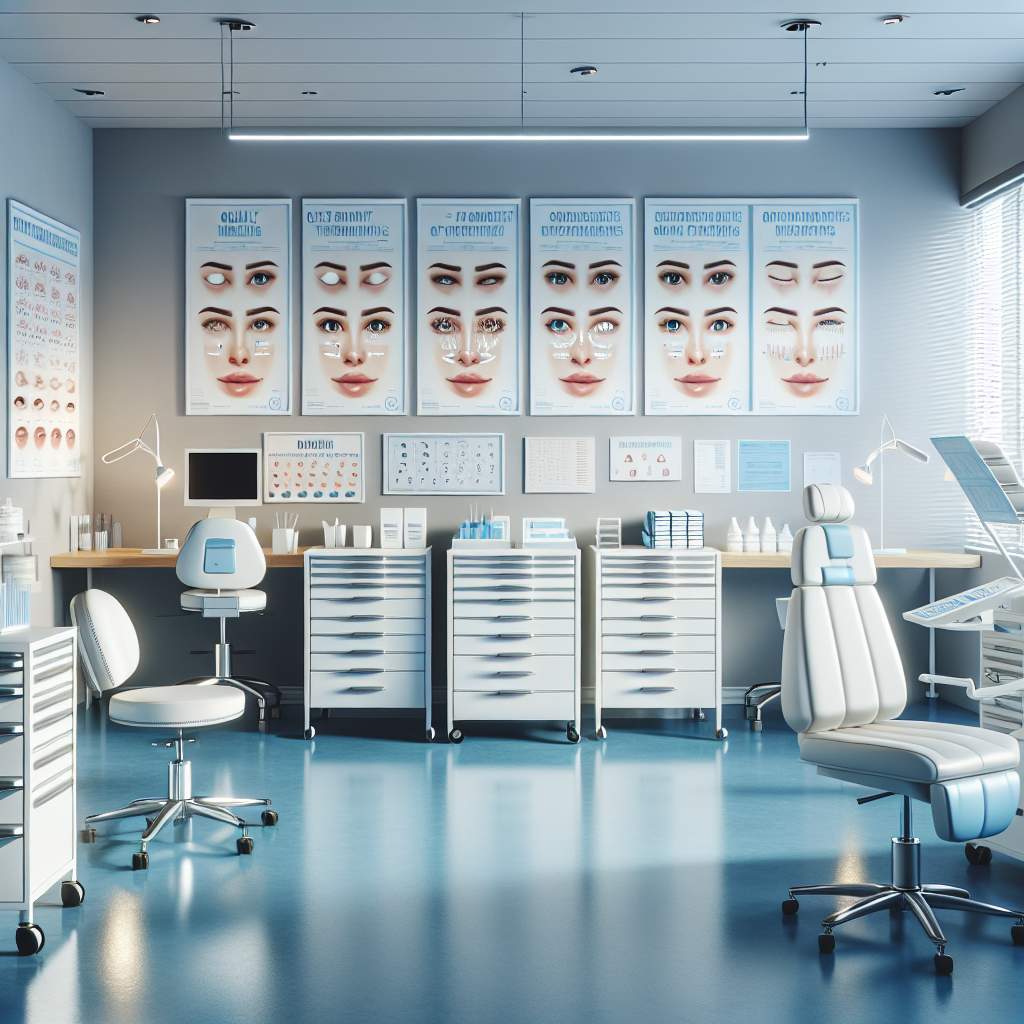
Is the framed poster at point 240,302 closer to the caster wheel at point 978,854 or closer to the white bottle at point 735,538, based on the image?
the white bottle at point 735,538

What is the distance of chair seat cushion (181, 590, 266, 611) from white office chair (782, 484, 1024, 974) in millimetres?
3248

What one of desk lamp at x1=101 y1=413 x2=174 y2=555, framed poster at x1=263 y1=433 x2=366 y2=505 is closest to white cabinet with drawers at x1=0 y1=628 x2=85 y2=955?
desk lamp at x1=101 y1=413 x2=174 y2=555

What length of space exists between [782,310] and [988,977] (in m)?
4.38

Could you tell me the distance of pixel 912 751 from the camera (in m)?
3.24

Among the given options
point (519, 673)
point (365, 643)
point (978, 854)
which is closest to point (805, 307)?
point (519, 673)

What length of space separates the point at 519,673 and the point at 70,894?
280 cm

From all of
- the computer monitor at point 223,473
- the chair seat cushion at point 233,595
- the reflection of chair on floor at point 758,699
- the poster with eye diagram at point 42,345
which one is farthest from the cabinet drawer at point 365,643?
the reflection of chair on floor at point 758,699

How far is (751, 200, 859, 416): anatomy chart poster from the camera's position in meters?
6.74

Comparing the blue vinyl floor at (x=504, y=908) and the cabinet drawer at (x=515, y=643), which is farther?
the cabinet drawer at (x=515, y=643)

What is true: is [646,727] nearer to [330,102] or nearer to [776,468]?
[776,468]

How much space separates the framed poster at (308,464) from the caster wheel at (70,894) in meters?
3.41

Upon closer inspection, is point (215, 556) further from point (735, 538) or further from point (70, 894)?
point (735, 538)

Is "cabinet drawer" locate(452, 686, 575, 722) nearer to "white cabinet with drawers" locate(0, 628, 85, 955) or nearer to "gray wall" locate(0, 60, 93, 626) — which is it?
"gray wall" locate(0, 60, 93, 626)

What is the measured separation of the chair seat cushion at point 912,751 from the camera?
3.21m
